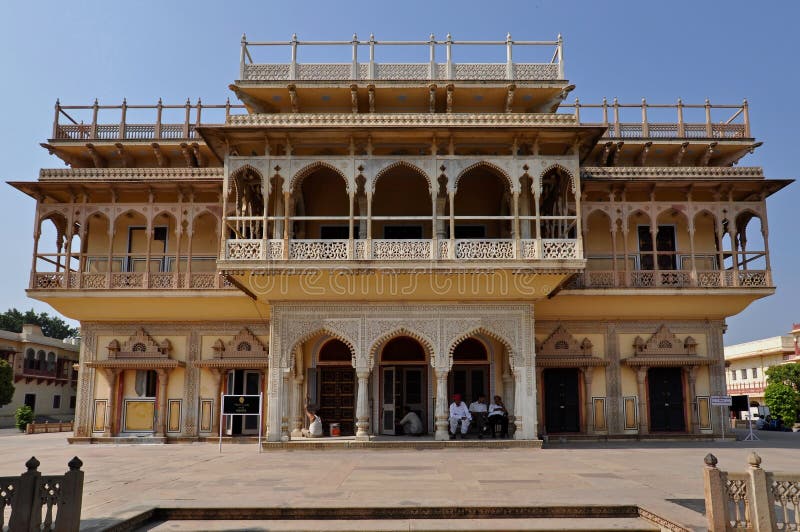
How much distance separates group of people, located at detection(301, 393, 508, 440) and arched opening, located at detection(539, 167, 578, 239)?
531 cm

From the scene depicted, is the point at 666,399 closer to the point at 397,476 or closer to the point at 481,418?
the point at 481,418

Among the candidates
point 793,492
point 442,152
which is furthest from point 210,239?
point 793,492

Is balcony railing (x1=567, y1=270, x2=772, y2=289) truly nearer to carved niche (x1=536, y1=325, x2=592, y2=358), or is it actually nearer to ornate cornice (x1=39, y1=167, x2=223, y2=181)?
carved niche (x1=536, y1=325, x2=592, y2=358)

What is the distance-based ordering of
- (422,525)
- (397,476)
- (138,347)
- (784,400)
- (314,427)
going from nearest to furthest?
(422,525), (397,476), (314,427), (138,347), (784,400)

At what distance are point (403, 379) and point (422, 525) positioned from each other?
1185 centimetres

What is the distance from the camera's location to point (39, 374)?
4522 cm

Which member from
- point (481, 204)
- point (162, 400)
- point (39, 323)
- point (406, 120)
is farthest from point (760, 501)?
point (39, 323)

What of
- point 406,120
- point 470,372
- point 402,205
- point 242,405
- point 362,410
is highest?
point 406,120

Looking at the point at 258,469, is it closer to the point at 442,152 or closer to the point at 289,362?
the point at 289,362

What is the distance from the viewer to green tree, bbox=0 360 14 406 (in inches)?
1491

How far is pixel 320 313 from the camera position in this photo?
1816 cm

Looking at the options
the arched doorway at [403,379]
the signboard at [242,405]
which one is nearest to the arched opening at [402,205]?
the arched doorway at [403,379]

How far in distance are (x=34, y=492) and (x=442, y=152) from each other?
13.4 meters

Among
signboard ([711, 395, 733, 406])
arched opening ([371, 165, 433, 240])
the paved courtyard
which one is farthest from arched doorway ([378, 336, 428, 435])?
signboard ([711, 395, 733, 406])
